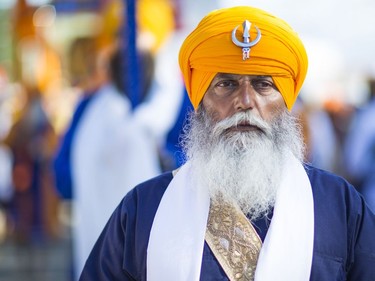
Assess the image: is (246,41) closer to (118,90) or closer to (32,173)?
(118,90)

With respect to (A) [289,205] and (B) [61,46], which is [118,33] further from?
(B) [61,46]

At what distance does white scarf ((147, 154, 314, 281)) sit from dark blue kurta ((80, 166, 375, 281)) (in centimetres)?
3

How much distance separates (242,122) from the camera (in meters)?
3.16

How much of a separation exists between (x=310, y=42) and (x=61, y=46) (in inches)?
126

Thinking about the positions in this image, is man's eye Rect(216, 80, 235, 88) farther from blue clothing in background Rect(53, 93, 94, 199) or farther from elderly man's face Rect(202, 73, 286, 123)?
blue clothing in background Rect(53, 93, 94, 199)

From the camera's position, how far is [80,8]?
32.3 ft

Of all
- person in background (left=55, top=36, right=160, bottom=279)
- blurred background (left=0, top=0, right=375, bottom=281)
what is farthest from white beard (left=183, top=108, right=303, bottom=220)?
person in background (left=55, top=36, right=160, bottom=279)

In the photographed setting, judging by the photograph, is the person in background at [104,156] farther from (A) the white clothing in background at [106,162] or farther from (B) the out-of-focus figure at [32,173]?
(B) the out-of-focus figure at [32,173]

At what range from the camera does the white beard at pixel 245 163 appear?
125 inches

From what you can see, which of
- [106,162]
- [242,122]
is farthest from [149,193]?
[106,162]

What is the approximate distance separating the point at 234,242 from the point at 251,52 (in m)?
0.59

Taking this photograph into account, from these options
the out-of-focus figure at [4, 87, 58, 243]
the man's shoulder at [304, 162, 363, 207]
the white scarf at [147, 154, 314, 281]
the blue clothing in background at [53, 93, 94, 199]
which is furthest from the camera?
the out-of-focus figure at [4, 87, 58, 243]

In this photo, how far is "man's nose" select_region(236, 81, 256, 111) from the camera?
10.3 feet

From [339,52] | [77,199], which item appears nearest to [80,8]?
[77,199]
